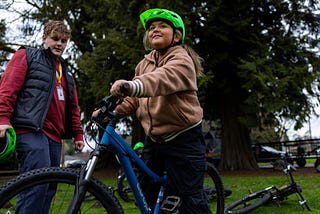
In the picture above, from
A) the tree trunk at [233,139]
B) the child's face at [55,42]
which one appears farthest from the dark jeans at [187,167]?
the tree trunk at [233,139]

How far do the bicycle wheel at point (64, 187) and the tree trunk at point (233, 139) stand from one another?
12.6m

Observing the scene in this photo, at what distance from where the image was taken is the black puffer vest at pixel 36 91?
107 inches

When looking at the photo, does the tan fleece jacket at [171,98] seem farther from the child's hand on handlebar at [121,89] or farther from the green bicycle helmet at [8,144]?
the green bicycle helmet at [8,144]

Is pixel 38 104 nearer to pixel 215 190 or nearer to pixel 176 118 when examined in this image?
pixel 176 118

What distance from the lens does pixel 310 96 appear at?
12312mm

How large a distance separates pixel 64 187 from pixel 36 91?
88 cm

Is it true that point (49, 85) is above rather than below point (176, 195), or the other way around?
above

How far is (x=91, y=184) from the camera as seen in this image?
2070mm

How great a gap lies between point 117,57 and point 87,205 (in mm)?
8957

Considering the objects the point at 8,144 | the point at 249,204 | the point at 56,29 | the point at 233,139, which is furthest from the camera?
the point at 233,139

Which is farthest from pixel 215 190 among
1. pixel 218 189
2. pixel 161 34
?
pixel 161 34

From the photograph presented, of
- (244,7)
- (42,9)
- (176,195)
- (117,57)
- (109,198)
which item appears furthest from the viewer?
(42,9)

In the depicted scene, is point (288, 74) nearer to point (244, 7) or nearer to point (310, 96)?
point (310, 96)

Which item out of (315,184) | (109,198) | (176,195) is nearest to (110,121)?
(109,198)
